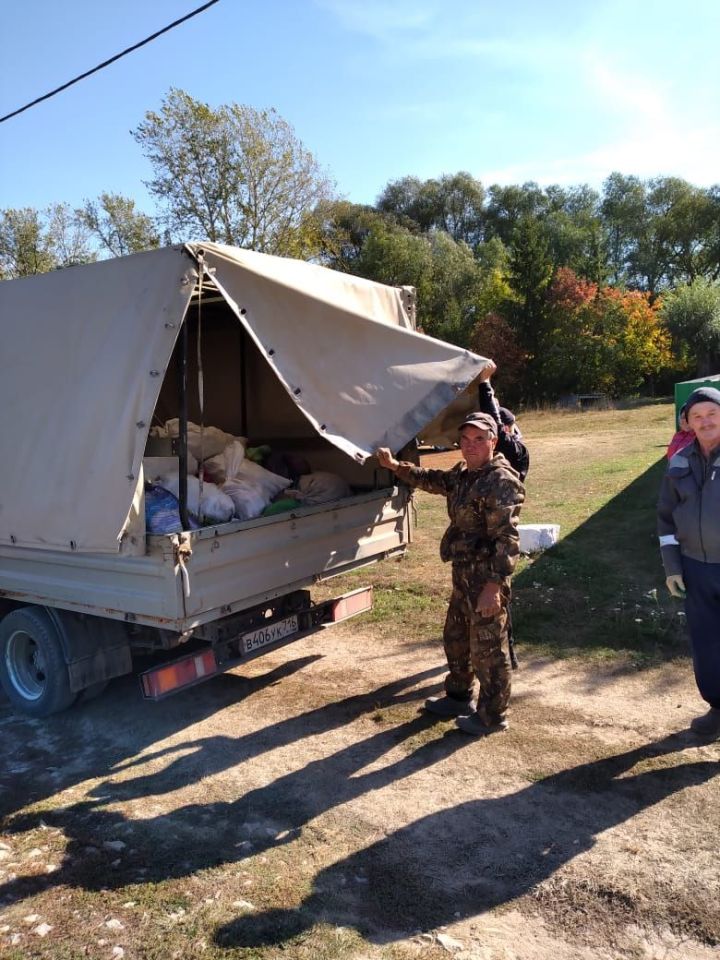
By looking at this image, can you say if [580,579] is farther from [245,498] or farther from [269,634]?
[245,498]

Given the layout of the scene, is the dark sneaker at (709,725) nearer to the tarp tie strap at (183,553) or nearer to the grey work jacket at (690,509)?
the grey work jacket at (690,509)

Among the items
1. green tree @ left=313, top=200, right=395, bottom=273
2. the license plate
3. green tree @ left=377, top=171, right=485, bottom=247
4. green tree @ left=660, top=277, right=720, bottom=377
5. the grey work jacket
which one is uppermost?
green tree @ left=377, top=171, right=485, bottom=247

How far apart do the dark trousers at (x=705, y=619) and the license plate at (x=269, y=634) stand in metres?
2.42

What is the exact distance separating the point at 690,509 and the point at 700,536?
15 cm

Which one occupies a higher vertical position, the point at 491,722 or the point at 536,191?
the point at 536,191

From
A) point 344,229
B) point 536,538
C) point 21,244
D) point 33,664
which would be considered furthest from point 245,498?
point 344,229

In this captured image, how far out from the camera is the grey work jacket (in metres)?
4.01

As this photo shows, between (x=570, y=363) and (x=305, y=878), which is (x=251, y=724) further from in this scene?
(x=570, y=363)

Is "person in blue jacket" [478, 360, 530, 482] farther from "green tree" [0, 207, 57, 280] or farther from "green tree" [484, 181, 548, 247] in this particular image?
"green tree" [484, 181, 548, 247]

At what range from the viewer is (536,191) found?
55.0 meters

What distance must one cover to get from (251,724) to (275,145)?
2822 centimetres

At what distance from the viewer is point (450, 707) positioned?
475 cm

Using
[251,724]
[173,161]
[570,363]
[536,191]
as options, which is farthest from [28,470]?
[536,191]

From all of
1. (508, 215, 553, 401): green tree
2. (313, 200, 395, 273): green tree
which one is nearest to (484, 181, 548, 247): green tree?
(313, 200, 395, 273): green tree
